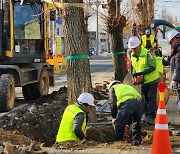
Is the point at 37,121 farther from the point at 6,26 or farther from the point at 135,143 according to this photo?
the point at 135,143

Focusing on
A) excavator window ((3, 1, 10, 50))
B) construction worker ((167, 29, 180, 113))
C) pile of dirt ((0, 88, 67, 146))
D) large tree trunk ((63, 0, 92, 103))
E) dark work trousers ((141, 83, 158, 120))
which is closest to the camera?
construction worker ((167, 29, 180, 113))

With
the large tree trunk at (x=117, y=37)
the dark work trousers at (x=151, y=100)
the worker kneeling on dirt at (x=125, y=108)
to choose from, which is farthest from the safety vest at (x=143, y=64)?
the large tree trunk at (x=117, y=37)

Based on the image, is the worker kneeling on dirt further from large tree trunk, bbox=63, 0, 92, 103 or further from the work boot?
large tree trunk, bbox=63, 0, 92, 103

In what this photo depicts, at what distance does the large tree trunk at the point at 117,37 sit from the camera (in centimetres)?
1477

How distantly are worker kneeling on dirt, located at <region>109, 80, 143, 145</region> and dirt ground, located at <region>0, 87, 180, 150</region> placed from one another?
24 cm

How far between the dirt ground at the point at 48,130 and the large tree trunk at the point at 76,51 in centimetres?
97

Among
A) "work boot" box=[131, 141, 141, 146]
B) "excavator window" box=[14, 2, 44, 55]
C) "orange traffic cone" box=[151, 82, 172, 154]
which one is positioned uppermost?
"excavator window" box=[14, 2, 44, 55]

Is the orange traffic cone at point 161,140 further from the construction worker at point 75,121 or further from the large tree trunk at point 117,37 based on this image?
the large tree trunk at point 117,37

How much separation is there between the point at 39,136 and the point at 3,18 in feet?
17.5

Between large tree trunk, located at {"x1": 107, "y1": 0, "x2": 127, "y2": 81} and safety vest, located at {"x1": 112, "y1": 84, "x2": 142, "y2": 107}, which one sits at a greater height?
large tree trunk, located at {"x1": 107, "y1": 0, "x2": 127, "y2": 81}

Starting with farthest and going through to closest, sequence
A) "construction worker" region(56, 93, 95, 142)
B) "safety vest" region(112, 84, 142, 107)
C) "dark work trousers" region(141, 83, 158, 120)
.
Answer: "dark work trousers" region(141, 83, 158, 120)
"safety vest" region(112, 84, 142, 107)
"construction worker" region(56, 93, 95, 142)

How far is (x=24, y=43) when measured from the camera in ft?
50.8

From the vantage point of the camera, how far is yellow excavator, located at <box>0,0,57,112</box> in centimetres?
1480

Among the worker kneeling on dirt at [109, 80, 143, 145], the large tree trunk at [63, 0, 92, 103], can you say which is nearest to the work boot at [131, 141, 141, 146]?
the worker kneeling on dirt at [109, 80, 143, 145]
